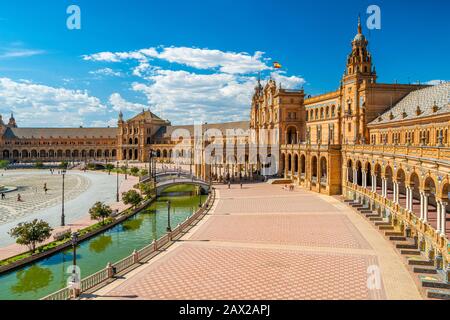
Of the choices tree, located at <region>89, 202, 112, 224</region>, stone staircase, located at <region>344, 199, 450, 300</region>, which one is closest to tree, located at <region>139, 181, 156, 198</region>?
tree, located at <region>89, 202, 112, 224</region>

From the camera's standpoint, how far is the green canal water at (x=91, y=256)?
25044 mm

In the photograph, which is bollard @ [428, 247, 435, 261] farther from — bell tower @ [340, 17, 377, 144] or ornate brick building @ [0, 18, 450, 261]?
bell tower @ [340, 17, 377, 144]

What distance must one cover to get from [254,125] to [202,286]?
260ft

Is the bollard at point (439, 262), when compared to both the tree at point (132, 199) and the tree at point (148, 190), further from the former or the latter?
the tree at point (148, 190)

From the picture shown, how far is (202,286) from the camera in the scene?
21172mm

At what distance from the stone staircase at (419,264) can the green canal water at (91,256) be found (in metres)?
22.1

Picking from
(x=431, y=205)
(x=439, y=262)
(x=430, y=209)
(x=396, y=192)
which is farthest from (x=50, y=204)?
(x=439, y=262)

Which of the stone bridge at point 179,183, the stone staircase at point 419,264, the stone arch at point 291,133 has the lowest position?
the stone staircase at point 419,264

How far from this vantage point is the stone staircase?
1934cm

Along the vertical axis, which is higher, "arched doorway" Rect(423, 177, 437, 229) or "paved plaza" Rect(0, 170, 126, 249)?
"arched doorway" Rect(423, 177, 437, 229)

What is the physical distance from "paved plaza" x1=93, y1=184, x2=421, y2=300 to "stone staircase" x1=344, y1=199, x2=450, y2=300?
0.61 m

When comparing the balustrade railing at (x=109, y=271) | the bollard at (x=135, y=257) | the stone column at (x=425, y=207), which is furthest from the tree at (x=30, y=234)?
the stone column at (x=425, y=207)
